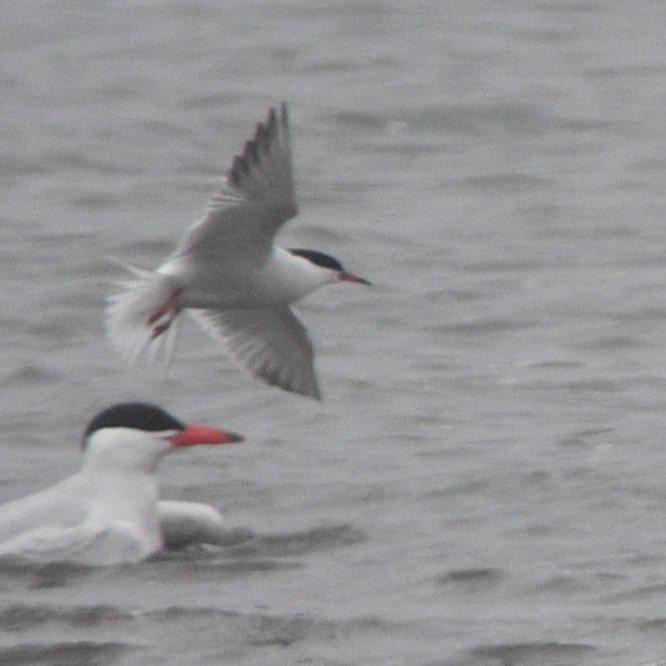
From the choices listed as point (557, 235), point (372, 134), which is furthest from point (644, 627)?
point (372, 134)

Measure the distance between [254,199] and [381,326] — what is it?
465 centimetres

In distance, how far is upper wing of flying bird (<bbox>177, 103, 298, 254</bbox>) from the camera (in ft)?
34.5

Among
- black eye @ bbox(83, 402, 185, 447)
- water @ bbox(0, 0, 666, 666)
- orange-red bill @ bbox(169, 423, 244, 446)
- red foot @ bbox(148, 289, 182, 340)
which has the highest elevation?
red foot @ bbox(148, 289, 182, 340)

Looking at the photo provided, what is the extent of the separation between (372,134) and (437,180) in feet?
4.68

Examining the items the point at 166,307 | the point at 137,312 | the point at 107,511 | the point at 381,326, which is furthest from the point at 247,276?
the point at 381,326

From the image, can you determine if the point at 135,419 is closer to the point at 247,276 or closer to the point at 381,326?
the point at 247,276

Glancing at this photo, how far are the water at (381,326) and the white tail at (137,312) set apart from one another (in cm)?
90

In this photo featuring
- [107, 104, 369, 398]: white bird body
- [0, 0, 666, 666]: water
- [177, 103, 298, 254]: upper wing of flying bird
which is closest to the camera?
[0, 0, 666, 666]: water

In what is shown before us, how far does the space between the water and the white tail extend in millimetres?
902

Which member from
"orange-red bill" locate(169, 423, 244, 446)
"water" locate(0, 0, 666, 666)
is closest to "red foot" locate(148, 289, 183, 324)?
"orange-red bill" locate(169, 423, 244, 446)

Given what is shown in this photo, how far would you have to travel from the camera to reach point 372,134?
20297 millimetres

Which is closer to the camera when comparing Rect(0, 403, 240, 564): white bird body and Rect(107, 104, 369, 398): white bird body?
Rect(0, 403, 240, 564): white bird body

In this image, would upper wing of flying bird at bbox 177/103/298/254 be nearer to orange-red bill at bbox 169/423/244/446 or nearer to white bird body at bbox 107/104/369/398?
white bird body at bbox 107/104/369/398

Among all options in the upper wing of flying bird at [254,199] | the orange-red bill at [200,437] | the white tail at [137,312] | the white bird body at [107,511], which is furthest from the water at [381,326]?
the upper wing of flying bird at [254,199]
